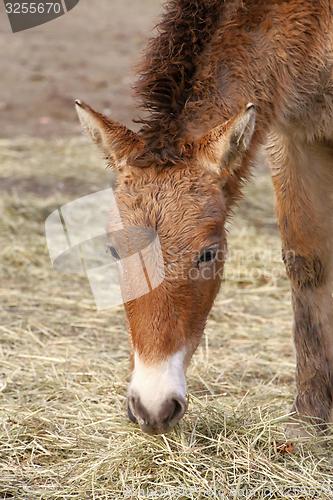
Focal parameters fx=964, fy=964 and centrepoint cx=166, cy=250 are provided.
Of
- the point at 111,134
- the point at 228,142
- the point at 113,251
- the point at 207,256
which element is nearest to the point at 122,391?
the point at 113,251

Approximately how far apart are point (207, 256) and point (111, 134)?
29.9 inches


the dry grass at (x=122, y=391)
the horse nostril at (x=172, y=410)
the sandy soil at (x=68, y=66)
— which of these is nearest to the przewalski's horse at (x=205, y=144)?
the horse nostril at (x=172, y=410)

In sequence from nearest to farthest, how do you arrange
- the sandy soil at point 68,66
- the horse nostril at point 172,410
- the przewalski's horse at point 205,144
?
the horse nostril at point 172,410 → the przewalski's horse at point 205,144 → the sandy soil at point 68,66

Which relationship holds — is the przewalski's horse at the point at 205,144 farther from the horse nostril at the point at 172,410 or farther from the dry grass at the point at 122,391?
the dry grass at the point at 122,391

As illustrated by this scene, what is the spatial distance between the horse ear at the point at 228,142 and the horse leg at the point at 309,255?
40.2 inches

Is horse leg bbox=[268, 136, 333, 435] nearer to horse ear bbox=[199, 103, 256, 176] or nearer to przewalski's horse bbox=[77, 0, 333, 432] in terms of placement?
przewalski's horse bbox=[77, 0, 333, 432]

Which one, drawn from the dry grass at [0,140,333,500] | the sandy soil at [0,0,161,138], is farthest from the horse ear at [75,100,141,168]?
the sandy soil at [0,0,161,138]

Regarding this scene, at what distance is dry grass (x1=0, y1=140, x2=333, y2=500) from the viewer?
4.52 metres

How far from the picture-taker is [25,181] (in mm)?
10531

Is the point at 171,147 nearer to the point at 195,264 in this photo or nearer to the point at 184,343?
the point at 195,264

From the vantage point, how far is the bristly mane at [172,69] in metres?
4.47

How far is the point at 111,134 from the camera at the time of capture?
→ 452 centimetres

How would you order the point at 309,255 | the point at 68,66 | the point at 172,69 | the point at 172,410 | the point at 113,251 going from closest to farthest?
the point at 172,410 < the point at 113,251 < the point at 172,69 < the point at 309,255 < the point at 68,66

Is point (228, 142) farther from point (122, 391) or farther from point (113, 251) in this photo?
point (122, 391)
